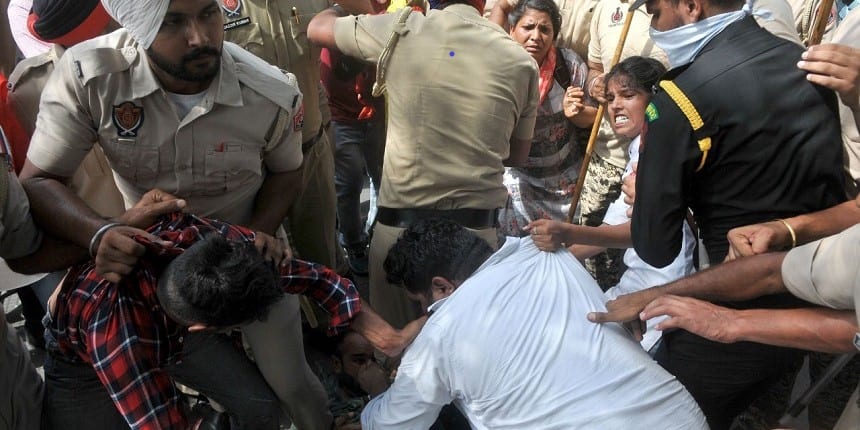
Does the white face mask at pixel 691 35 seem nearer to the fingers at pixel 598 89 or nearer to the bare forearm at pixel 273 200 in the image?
the fingers at pixel 598 89

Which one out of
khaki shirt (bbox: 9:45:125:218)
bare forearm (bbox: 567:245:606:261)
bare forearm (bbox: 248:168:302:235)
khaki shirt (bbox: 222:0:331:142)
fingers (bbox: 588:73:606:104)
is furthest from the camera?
fingers (bbox: 588:73:606:104)

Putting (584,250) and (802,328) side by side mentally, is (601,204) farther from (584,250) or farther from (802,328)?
(802,328)

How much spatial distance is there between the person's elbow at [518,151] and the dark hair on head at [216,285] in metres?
1.41

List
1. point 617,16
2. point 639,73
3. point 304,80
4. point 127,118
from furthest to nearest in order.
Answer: point 617,16
point 304,80
point 639,73
point 127,118

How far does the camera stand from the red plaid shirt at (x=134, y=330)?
69.9 inches

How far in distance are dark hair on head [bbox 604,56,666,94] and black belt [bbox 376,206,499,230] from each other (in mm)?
824

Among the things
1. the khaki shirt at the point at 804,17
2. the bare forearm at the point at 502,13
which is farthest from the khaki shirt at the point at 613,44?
the khaki shirt at the point at 804,17

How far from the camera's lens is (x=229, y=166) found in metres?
2.27

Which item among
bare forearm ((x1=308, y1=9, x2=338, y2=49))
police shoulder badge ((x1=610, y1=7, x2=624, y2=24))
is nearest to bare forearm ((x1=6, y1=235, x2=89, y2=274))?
bare forearm ((x1=308, y1=9, x2=338, y2=49))

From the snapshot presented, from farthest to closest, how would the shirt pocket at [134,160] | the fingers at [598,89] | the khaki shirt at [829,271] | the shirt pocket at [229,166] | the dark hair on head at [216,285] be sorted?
the fingers at [598,89] < the shirt pocket at [229,166] < the shirt pocket at [134,160] < the dark hair on head at [216,285] < the khaki shirt at [829,271]

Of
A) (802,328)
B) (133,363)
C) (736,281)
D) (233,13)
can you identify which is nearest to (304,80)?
(233,13)

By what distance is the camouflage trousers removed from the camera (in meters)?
3.43

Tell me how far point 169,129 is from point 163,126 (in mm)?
20

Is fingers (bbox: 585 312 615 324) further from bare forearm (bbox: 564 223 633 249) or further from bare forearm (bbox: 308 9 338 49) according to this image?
bare forearm (bbox: 308 9 338 49)
